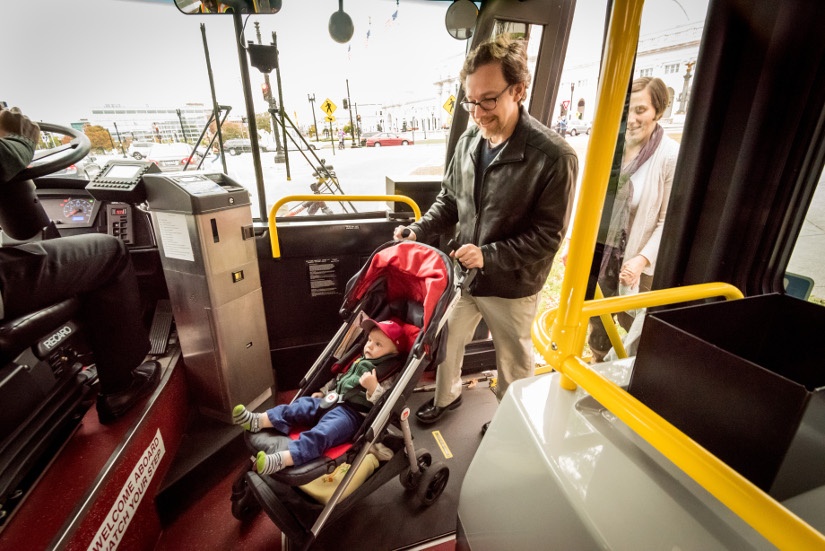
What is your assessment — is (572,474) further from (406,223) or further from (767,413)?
(406,223)

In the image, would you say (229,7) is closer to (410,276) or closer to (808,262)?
(410,276)

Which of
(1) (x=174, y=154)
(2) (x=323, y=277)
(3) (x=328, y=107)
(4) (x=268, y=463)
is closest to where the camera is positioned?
(4) (x=268, y=463)

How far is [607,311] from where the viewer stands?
938 millimetres

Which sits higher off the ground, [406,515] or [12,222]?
[12,222]

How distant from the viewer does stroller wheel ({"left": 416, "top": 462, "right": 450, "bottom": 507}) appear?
1911 millimetres

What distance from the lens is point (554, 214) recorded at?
5.82 feet

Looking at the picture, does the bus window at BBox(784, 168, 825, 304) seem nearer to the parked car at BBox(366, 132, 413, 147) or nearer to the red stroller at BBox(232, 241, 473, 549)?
the red stroller at BBox(232, 241, 473, 549)

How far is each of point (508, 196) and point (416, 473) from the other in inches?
59.5

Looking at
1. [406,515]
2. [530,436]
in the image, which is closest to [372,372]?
[406,515]

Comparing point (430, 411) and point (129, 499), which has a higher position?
point (129, 499)

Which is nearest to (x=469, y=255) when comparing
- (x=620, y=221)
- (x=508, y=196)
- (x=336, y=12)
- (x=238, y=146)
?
(x=508, y=196)

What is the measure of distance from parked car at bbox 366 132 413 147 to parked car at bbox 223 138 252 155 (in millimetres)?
937

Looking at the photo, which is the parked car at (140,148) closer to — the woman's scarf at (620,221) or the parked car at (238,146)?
the parked car at (238,146)

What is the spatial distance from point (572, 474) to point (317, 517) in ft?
4.00
